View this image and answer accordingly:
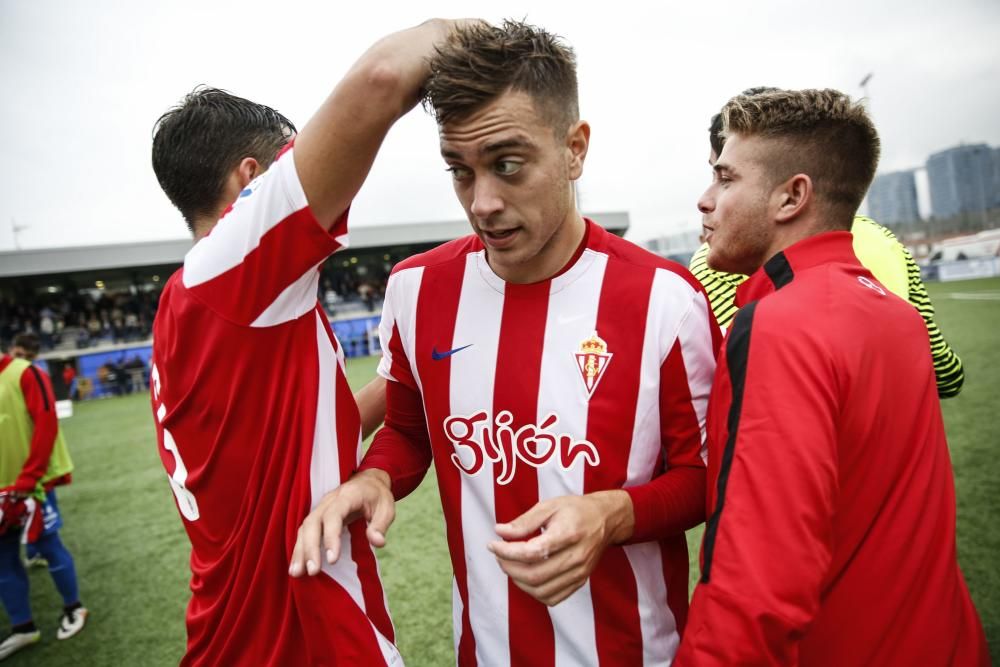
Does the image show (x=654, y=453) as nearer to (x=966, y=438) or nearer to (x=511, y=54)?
(x=511, y=54)

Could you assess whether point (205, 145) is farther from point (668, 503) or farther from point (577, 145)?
point (668, 503)

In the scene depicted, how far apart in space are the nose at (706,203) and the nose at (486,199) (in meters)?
0.66

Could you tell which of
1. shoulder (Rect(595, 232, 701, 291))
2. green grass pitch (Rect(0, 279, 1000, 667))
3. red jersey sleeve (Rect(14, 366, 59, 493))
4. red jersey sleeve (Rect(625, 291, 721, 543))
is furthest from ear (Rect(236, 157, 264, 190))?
red jersey sleeve (Rect(14, 366, 59, 493))

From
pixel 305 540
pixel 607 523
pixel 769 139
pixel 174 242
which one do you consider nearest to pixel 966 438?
pixel 769 139

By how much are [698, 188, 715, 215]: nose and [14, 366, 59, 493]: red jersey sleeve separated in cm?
437

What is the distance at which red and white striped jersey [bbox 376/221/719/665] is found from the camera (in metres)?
1.34

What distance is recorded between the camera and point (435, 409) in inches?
59.1

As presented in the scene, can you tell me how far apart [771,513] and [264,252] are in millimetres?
1032

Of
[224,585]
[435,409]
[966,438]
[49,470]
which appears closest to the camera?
[224,585]

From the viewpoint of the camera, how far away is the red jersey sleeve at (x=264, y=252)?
3.31 feet

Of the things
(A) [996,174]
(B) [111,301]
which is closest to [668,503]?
(B) [111,301]

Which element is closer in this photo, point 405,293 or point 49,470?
point 405,293

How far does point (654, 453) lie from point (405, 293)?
0.84m

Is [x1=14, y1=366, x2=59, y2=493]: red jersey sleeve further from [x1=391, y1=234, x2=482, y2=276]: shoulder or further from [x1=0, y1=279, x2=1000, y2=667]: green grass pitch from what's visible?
[x1=391, y1=234, x2=482, y2=276]: shoulder
